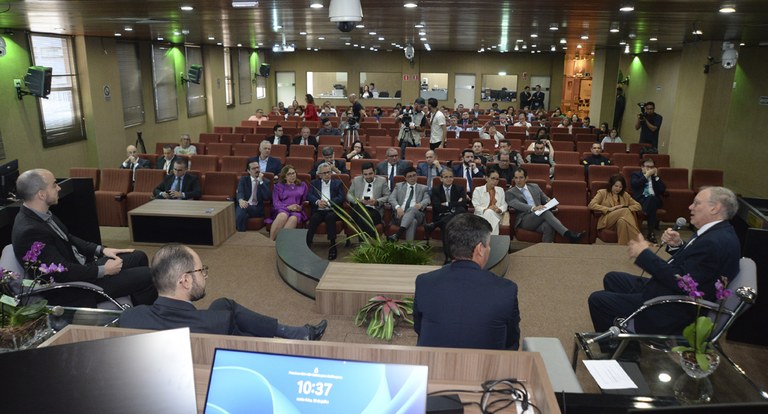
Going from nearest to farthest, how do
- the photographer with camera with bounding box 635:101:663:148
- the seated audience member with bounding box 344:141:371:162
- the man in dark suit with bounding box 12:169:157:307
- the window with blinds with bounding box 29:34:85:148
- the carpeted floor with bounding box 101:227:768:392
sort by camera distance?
the man in dark suit with bounding box 12:169:157:307 < the carpeted floor with bounding box 101:227:768:392 < the seated audience member with bounding box 344:141:371:162 < the window with blinds with bounding box 29:34:85:148 < the photographer with camera with bounding box 635:101:663:148

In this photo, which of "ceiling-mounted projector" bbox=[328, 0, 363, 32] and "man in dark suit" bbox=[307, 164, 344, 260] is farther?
"man in dark suit" bbox=[307, 164, 344, 260]

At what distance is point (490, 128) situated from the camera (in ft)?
41.2

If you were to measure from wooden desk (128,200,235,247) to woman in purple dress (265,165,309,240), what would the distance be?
0.60 meters

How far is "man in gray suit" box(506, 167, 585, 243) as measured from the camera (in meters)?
6.77

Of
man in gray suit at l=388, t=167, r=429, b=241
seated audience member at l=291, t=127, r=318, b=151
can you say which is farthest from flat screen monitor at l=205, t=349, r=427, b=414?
seated audience member at l=291, t=127, r=318, b=151

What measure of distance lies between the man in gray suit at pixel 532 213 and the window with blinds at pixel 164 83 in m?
10.7

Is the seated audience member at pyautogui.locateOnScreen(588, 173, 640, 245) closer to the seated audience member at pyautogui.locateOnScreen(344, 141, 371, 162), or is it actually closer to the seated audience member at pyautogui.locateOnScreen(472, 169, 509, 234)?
the seated audience member at pyautogui.locateOnScreen(472, 169, 509, 234)

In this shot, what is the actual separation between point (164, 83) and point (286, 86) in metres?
10.8

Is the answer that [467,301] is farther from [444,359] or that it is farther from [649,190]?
[649,190]

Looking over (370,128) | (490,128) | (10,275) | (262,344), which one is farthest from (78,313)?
(370,128)

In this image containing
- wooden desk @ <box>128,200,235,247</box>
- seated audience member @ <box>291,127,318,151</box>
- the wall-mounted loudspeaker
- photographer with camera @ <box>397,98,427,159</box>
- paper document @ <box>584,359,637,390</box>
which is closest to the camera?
paper document @ <box>584,359,637,390</box>

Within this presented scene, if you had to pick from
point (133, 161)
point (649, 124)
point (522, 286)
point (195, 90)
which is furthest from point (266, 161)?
point (195, 90)

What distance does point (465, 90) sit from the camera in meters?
24.6

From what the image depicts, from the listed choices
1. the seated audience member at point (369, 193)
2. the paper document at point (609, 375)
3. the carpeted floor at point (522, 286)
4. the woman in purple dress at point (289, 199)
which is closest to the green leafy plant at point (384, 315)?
the carpeted floor at point (522, 286)
